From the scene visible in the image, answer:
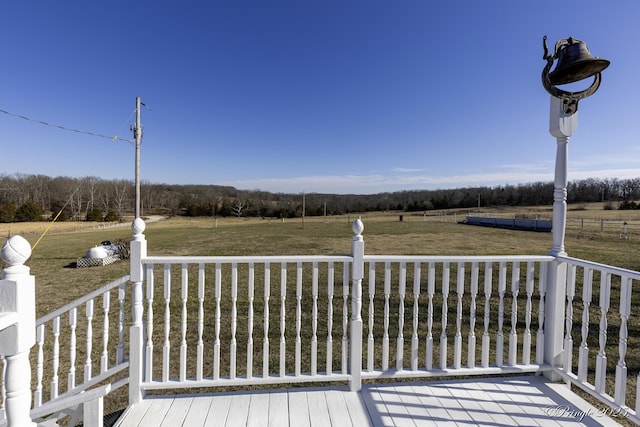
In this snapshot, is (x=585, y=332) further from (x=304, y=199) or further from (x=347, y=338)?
(x=304, y=199)

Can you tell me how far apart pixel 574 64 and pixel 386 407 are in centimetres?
255

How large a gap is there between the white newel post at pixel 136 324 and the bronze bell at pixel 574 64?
3031 millimetres

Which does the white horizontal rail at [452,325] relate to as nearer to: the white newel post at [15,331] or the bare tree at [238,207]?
the white newel post at [15,331]

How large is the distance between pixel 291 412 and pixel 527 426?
4.54ft

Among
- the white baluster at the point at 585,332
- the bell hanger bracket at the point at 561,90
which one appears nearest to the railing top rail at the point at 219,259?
the white baluster at the point at 585,332

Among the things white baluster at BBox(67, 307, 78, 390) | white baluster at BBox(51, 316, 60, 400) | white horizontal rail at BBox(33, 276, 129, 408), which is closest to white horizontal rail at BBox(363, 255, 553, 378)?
white horizontal rail at BBox(33, 276, 129, 408)

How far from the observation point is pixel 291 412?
6.24 ft

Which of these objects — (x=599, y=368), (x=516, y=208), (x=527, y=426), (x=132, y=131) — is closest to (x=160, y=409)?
(x=527, y=426)

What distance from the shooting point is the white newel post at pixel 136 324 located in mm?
2014

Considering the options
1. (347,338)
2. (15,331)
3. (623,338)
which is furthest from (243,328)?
(623,338)

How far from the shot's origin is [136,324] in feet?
6.72

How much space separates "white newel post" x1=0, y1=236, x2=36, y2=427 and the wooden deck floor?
40.6 inches

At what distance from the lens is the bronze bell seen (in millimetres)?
1986

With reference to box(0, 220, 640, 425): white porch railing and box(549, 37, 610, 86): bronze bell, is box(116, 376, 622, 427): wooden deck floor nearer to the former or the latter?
box(0, 220, 640, 425): white porch railing
